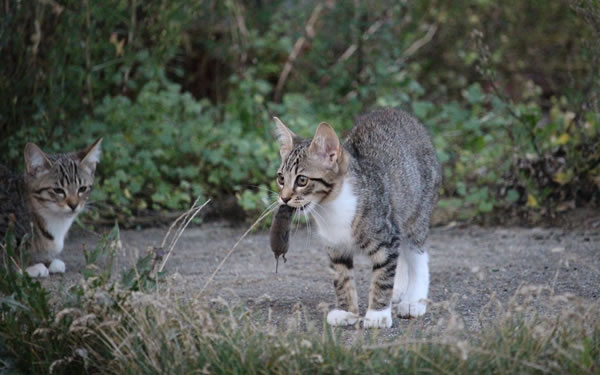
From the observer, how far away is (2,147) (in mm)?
6523

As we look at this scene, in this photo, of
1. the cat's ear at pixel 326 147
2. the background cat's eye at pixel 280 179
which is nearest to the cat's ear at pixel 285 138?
the background cat's eye at pixel 280 179

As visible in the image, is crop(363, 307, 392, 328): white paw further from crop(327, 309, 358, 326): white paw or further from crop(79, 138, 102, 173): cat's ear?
crop(79, 138, 102, 173): cat's ear

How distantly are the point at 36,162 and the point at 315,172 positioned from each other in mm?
2312

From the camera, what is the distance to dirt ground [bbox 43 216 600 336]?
4.95 metres

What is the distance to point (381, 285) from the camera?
15.0ft

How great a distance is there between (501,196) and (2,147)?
14.5 feet

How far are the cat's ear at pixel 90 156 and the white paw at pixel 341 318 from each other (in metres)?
2.39

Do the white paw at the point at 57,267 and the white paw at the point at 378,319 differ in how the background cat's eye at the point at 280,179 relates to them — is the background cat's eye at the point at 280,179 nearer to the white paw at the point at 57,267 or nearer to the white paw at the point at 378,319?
the white paw at the point at 378,319

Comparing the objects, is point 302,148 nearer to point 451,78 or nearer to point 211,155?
point 211,155

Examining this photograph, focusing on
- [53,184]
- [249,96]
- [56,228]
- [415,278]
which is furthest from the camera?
[249,96]

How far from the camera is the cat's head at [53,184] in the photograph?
566 cm

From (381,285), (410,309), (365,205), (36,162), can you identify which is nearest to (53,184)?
(36,162)

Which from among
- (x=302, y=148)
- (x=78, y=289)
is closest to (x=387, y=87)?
(x=302, y=148)

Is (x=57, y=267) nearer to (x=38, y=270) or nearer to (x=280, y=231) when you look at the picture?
(x=38, y=270)
